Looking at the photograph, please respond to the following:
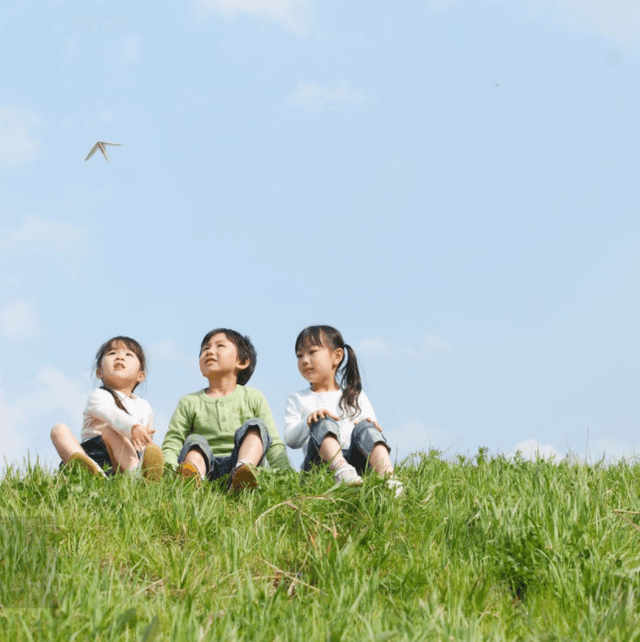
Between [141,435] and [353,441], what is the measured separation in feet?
5.87

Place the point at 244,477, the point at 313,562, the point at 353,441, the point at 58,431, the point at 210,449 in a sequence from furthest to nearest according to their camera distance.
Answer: the point at 210,449 → the point at 58,431 → the point at 353,441 → the point at 244,477 → the point at 313,562

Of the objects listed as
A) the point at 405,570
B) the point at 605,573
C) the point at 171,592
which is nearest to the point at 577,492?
the point at 605,573

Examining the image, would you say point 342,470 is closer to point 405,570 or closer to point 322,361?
point 322,361

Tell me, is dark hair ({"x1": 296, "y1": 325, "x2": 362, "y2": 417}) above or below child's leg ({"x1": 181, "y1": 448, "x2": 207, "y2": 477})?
above

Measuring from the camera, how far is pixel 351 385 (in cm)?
731

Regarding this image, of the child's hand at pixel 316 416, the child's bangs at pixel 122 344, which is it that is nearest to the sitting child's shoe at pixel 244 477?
the child's hand at pixel 316 416

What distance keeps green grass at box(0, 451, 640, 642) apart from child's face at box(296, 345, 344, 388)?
56.4 inches

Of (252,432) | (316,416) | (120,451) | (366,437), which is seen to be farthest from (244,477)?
(120,451)

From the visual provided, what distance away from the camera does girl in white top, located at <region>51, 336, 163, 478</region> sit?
264 inches

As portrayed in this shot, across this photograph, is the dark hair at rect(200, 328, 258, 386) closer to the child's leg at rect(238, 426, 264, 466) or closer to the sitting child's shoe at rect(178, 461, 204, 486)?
the child's leg at rect(238, 426, 264, 466)

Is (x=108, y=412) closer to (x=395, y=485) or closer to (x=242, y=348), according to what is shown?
(x=242, y=348)

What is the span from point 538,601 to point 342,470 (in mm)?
2255

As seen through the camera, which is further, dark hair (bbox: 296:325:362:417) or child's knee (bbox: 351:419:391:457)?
dark hair (bbox: 296:325:362:417)

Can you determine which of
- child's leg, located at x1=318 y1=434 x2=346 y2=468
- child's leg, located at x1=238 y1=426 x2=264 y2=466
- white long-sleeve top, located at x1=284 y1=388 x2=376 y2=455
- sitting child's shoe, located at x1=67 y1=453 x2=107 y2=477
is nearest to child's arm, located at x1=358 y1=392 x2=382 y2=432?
white long-sleeve top, located at x1=284 y1=388 x2=376 y2=455
